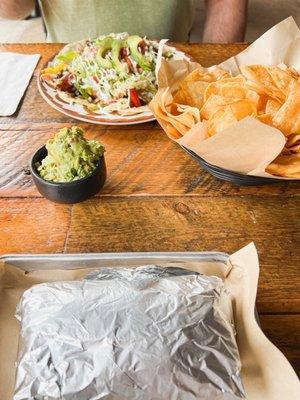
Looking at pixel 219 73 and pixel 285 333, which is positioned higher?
pixel 219 73

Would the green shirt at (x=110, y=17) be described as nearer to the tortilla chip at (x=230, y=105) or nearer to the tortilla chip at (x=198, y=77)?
the tortilla chip at (x=198, y=77)

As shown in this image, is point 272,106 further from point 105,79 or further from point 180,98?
point 105,79

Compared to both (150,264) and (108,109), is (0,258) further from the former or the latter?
(108,109)

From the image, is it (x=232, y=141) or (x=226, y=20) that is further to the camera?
(x=226, y=20)

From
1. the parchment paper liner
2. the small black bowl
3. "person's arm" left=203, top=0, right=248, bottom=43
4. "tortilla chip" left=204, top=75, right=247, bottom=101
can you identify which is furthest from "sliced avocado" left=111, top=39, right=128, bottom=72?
the parchment paper liner

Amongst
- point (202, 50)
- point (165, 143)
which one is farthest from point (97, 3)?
point (165, 143)

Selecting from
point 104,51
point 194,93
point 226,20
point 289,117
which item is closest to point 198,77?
point 194,93

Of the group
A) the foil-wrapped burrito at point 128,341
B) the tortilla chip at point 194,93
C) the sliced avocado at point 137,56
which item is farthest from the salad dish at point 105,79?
the foil-wrapped burrito at point 128,341
